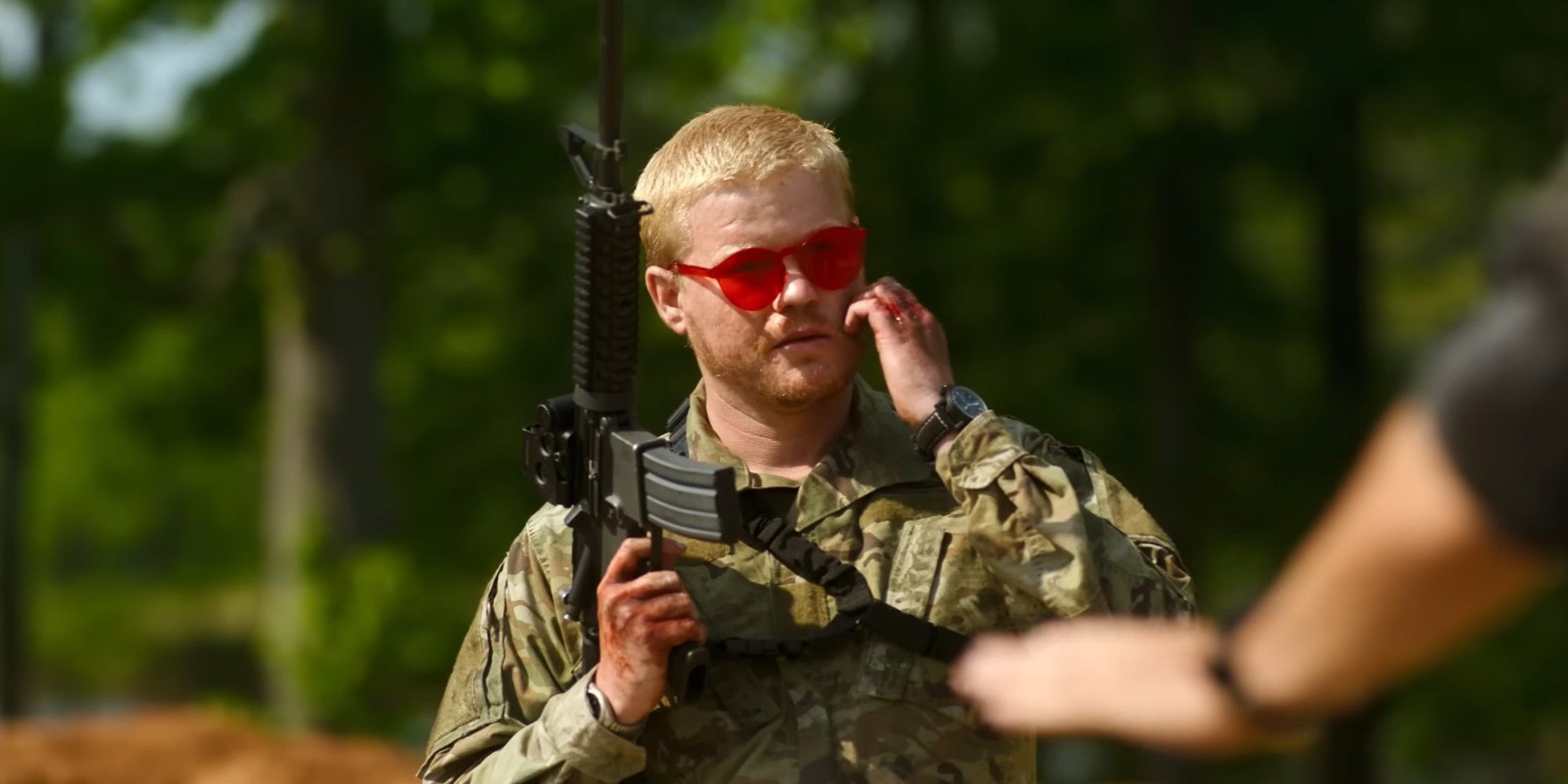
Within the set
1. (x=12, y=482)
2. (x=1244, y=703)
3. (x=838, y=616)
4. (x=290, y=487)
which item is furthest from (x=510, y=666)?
(x=12, y=482)

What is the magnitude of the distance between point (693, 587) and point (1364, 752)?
13.7m

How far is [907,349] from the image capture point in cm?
345

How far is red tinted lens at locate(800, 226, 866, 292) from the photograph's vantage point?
11.7ft

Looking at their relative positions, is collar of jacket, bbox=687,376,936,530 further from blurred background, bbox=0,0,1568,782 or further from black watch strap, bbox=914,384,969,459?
blurred background, bbox=0,0,1568,782

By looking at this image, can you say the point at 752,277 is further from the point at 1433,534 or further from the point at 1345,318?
the point at 1345,318

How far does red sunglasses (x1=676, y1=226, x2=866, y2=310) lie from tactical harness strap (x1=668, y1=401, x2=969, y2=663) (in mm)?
378

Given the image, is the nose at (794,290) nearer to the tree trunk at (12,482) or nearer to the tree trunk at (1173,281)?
the tree trunk at (1173,281)

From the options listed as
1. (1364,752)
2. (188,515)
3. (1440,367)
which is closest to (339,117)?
(1364,752)

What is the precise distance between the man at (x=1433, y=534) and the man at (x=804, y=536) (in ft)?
5.00

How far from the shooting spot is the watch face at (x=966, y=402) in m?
3.38

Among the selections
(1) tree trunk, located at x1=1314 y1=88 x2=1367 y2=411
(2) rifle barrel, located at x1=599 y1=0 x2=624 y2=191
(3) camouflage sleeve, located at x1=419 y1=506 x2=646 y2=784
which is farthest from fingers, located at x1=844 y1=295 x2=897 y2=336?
(1) tree trunk, located at x1=1314 y1=88 x2=1367 y2=411

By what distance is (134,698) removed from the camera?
103 feet

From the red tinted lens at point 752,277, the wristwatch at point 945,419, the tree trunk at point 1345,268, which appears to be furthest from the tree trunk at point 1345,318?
the wristwatch at point 945,419

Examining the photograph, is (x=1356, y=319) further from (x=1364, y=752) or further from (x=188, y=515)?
(x=188, y=515)
